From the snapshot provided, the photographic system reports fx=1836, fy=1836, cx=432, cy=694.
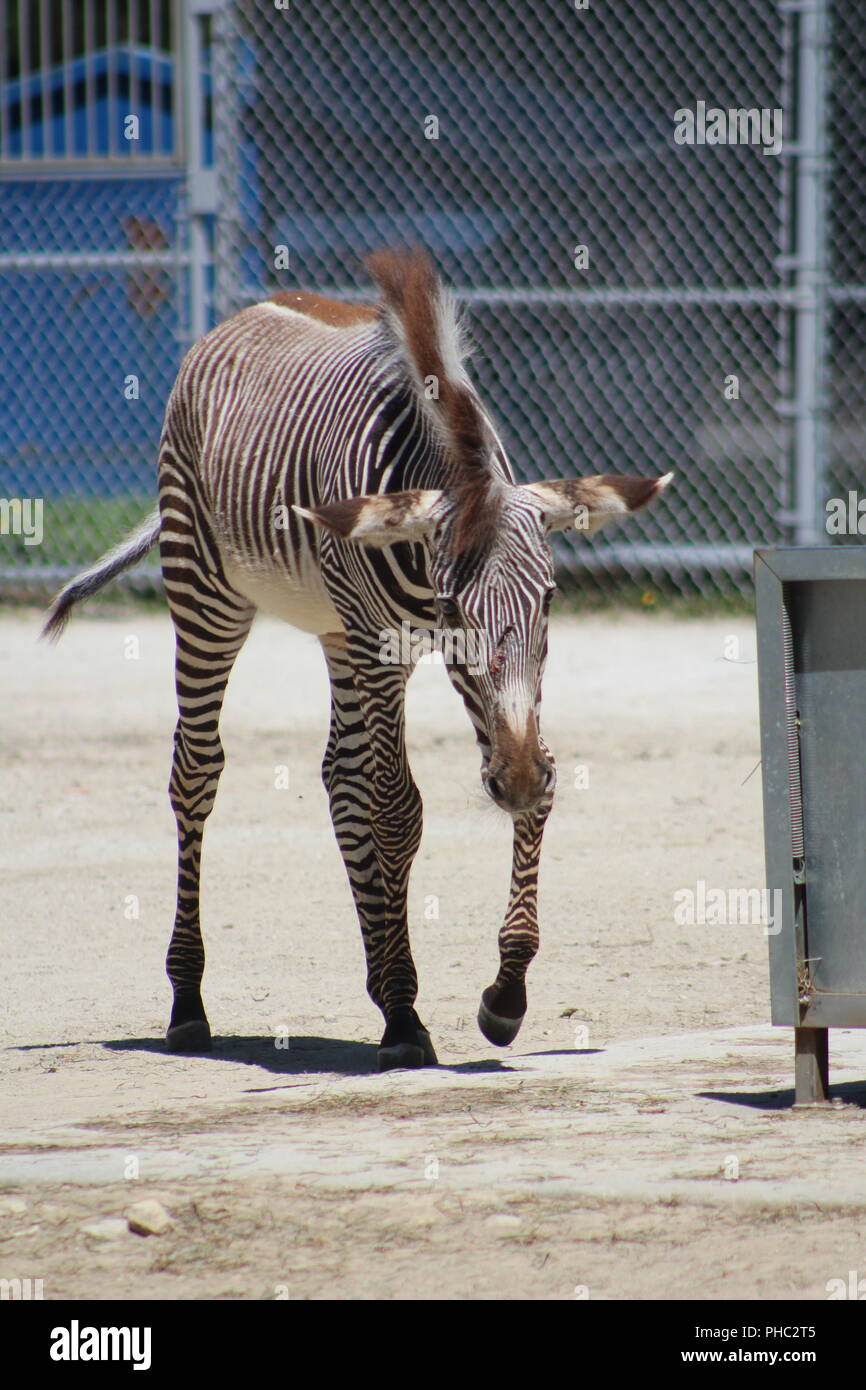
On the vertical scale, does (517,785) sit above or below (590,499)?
below

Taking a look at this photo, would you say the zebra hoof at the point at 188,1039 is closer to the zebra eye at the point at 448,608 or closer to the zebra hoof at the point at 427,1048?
the zebra hoof at the point at 427,1048

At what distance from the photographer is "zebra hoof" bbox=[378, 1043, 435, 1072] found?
4.45 m

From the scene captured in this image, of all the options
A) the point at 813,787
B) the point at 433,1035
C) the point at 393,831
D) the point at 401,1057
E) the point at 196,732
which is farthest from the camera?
the point at 196,732

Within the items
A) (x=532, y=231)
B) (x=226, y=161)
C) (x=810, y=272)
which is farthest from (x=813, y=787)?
(x=532, y=231)

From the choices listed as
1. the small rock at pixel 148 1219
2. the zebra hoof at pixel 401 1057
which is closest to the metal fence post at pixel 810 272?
the zebra hoof at pixel 401 1057

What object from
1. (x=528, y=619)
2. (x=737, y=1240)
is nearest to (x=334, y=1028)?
(x=528, y=619)

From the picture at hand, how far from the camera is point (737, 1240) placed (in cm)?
304

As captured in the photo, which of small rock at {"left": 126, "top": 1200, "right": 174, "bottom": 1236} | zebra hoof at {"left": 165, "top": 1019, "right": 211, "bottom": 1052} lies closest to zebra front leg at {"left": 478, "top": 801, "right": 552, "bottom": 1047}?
zebra hoof at {"left": 165, "top": 1019, "right": 211, "bottom": 1052}

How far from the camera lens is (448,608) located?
3979 millimetres

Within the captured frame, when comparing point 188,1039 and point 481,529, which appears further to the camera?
point 188,1039

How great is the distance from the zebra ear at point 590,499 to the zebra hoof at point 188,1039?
1.68m

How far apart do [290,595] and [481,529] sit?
3.63 ft

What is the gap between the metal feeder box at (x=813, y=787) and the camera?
3.71 m

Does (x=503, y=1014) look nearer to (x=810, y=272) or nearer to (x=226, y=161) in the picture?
(x=810, y=272)
